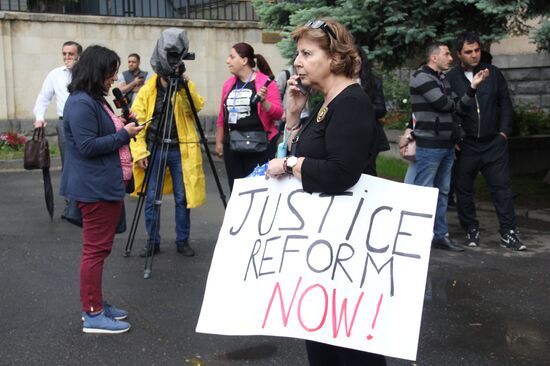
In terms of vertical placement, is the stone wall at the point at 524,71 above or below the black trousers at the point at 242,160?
above

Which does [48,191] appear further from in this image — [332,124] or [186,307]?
[332,124]

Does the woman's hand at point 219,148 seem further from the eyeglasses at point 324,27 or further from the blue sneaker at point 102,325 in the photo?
the eyeglasses at point 324,27

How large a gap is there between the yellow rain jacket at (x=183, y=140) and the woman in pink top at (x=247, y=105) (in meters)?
0.30

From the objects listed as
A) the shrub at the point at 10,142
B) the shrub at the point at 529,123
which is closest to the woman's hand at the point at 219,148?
the shrub at the point at 529,123

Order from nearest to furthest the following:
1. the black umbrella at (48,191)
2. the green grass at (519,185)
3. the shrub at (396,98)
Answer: the black umbrella at (48,191), the green grass at (519,185), the shrub at (396,98)

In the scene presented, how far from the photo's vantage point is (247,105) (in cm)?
679

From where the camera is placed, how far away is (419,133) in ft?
23.2

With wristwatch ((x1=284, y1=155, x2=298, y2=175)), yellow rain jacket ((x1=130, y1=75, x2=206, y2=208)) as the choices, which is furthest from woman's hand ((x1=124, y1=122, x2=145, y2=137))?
wristwatch ((x1=284, y1=155, x2=298, y2=175))

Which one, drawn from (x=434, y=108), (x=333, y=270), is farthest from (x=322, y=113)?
(x=434, y=108)

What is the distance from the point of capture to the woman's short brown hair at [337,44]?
3096 millimetres

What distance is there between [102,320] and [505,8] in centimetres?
537

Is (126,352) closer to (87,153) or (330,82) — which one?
(87,153)

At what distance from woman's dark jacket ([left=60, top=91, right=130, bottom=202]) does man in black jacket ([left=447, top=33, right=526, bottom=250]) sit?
361cm

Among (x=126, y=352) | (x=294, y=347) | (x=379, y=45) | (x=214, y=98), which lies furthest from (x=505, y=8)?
(x=214, y=98)
